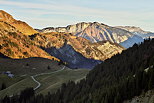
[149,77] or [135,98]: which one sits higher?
[149,77]

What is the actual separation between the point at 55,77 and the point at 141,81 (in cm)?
13131

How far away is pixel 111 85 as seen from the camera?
294 feet

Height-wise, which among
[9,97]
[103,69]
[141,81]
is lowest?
[9,97]

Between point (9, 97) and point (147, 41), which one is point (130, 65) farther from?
point (9, 97)

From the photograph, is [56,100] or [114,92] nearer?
[114,92]

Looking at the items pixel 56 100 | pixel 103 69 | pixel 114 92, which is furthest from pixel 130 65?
pixel 114 92

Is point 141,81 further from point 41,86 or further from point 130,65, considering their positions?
point 41,86

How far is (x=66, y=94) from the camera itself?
412 ft

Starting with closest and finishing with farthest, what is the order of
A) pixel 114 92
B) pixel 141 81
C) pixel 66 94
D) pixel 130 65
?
pixel 141 81
pixel 114 92
pixel 130 65
pixel 66 94

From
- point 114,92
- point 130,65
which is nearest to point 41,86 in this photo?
point 130,65

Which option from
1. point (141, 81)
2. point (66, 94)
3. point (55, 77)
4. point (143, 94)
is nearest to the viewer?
point (143, 94)

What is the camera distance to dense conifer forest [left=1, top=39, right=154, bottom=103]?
57372 millimetres

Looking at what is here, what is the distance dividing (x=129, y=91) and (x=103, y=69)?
9086 centimetres

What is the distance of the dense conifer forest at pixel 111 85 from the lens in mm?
57372
